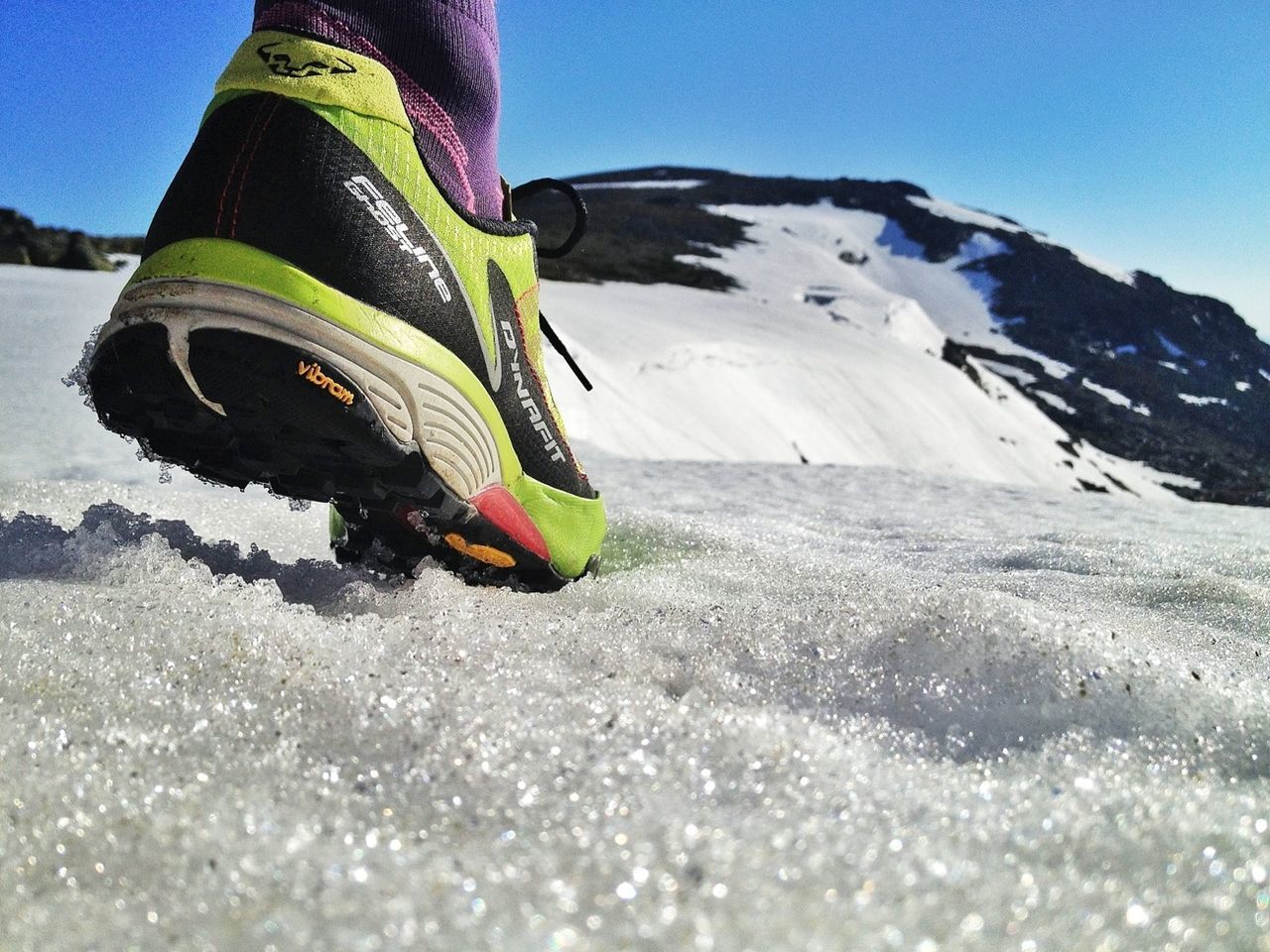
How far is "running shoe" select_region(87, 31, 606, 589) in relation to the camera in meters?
0.70

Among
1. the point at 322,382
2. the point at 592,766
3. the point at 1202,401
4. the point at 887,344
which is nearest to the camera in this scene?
the point at 592,766

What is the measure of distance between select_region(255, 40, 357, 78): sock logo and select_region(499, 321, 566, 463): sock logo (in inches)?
11.7

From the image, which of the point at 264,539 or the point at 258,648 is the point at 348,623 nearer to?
the point at 258,648

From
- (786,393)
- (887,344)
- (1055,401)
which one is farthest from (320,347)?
(1055,401)

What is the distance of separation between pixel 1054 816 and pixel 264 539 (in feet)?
3.85

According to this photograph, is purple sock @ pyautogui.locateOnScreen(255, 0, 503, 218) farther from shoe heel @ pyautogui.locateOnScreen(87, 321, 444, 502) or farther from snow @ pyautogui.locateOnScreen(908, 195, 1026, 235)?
snow @ pyautogui.locateOnScreen(908, 195, 1026, 235)

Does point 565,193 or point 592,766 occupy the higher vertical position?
point 565,193

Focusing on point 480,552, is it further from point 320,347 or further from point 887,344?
point 887,344

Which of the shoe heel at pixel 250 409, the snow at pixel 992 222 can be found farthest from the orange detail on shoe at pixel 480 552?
the snow at pixel 992 222

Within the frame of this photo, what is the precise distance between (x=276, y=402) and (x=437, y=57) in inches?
18.4

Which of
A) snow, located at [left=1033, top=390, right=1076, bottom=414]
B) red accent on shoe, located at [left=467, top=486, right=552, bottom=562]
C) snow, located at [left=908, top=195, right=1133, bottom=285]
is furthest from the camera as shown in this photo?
snow, located at [left=908, top=195, right=1133, bottom=285]

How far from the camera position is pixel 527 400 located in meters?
1.01

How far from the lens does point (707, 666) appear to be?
67cm

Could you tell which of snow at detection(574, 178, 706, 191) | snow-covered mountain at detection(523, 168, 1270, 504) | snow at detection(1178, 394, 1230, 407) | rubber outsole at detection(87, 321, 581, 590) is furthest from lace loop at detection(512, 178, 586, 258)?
snow at detection(574, 178, 706, 191)
